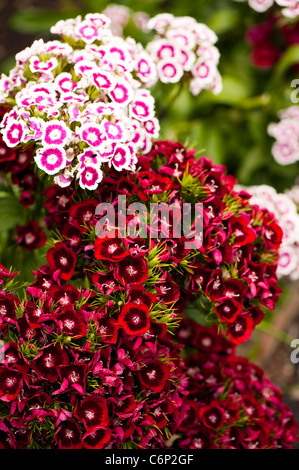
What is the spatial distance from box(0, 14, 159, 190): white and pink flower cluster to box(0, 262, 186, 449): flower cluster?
310 millimetres

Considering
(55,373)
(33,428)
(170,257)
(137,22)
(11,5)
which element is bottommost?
(33,428)

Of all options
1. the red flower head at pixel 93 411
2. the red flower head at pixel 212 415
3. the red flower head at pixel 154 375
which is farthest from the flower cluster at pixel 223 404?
the red flower head at pixel 93 411

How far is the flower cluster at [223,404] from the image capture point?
1.46 metres

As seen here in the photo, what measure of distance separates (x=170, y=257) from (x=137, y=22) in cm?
179

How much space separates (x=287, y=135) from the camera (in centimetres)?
221

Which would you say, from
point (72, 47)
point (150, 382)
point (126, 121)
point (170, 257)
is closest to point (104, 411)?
point (150, 382)

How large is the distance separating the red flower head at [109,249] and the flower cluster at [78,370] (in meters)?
0.08

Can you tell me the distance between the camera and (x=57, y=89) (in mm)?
1313

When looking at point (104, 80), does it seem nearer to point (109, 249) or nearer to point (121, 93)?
point (121, 93)

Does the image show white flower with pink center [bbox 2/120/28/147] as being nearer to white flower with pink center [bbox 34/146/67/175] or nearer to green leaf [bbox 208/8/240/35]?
white flower with pink center [bbox 34/146/67/175]

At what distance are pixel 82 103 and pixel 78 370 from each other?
649 mm

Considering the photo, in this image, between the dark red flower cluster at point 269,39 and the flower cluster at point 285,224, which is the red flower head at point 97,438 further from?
the dark red flower cluster at point 269,39

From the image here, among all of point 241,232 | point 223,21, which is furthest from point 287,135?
point 241,232
